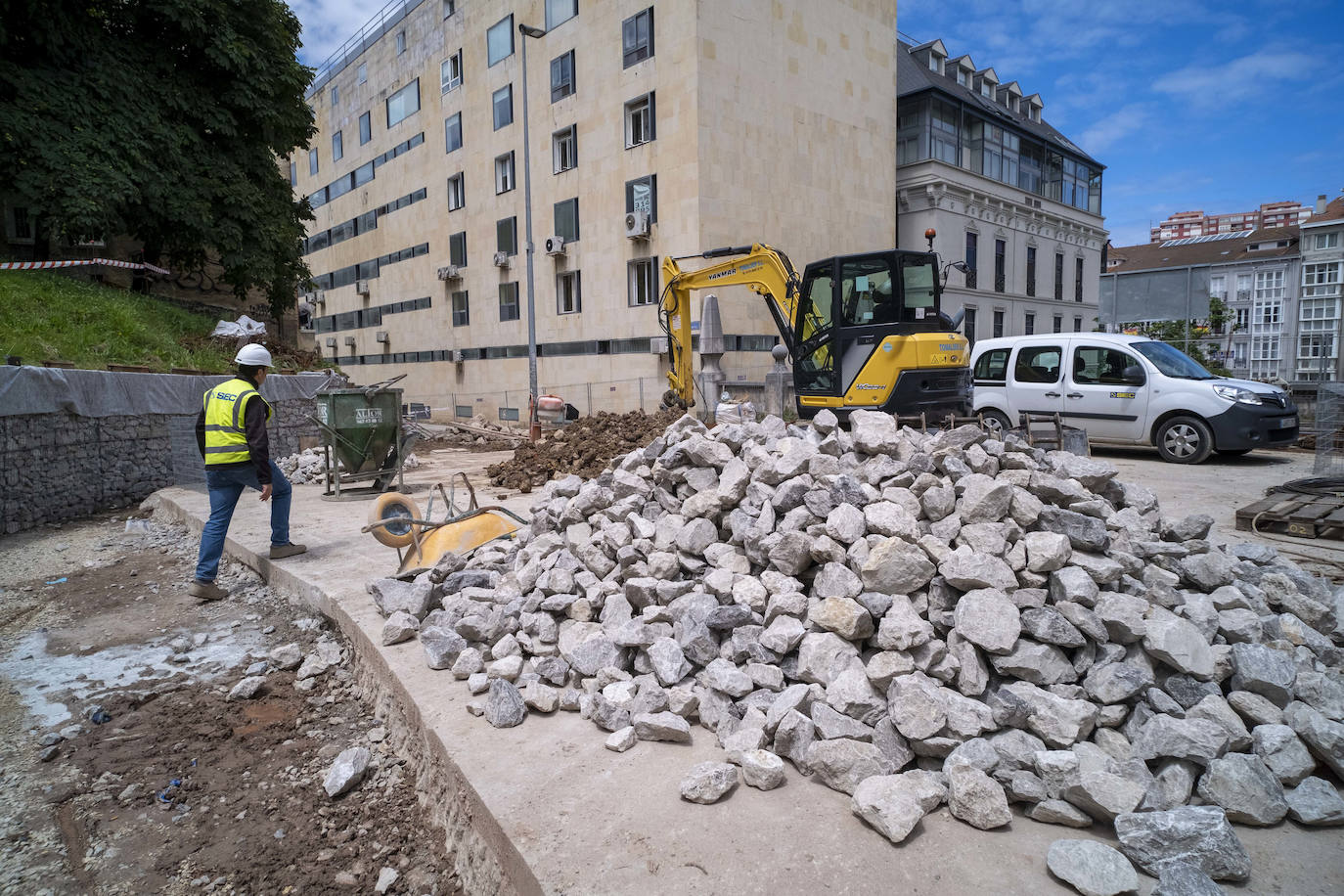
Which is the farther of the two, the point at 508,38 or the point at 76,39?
the point at 508,38

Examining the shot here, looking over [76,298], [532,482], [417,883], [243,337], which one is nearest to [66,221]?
[76,298]

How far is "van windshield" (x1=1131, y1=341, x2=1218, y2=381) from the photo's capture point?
426 inches

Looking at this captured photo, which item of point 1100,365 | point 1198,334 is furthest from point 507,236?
point 1198,334

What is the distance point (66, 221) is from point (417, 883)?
56.0ft

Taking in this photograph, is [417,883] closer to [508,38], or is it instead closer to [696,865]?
[696,865]

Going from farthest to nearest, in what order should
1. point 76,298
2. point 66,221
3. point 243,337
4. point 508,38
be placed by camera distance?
point 508,38
point 243,337
point 66,221
point 76,298

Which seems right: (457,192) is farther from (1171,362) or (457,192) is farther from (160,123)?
(1171,362)

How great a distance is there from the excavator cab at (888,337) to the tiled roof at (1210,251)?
65195 millimetres

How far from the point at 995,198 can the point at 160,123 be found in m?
26.2

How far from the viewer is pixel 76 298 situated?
13.4 meters

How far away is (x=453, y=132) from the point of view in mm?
27078

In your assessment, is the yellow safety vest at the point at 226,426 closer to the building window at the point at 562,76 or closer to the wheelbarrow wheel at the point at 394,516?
the wheelbarrow wheel at the point at 394,516

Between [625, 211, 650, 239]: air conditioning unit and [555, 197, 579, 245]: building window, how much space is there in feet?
9.61

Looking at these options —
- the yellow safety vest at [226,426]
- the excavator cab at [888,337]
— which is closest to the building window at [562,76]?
the excavator cab at [888,337]
